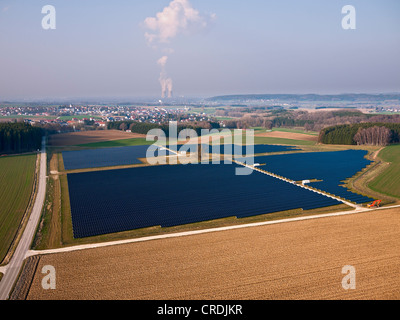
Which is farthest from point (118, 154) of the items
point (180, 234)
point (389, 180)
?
point (389, 180)

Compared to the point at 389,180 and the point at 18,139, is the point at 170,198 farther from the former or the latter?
the point at 18,139

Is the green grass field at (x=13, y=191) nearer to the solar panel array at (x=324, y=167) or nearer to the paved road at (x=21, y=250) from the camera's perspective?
the paved road at (x=21, y=250)

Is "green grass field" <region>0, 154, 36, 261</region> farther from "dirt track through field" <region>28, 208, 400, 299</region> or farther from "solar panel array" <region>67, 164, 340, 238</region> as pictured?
"dirt track through field" <region>28, 208, 400, 299</region>

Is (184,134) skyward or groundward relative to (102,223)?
skyward

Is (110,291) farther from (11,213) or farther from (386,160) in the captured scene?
(386,160)

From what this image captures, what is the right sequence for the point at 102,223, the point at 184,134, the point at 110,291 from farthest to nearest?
1. the point at 184,134
2. the point at 102,223
3. the point at 110,291

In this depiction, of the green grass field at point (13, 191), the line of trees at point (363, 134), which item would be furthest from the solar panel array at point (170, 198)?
the line of trees at point (363, 134)
